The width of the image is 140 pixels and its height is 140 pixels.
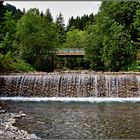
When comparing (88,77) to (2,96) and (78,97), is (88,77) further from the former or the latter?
(2,96)

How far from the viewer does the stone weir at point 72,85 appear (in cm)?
1833

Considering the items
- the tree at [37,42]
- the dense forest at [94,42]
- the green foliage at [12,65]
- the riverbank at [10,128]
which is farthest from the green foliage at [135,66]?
the riverbank at [10,128]

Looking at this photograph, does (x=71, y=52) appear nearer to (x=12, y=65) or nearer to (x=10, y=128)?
(x=12, y=65)

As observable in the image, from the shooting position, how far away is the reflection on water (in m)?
10.8

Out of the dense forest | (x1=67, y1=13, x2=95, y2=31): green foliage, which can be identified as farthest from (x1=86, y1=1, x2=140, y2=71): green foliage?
(x1=67, y1=13, x2=95, y2=31): green foliage

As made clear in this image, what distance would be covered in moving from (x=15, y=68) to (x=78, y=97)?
6.62 meters

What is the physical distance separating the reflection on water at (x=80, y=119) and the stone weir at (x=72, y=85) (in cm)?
185

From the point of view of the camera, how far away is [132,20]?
2822 centimetres

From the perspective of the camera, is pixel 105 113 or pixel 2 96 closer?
pixel 105 113

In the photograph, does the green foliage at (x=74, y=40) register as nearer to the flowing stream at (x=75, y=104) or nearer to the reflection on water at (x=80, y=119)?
the flowing stream at (x=75, y=104)

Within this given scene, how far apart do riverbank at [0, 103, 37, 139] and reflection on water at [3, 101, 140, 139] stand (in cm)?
27

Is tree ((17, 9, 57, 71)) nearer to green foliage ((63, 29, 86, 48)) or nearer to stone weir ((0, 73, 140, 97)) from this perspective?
stone weir ((0, 73, 140, 97))

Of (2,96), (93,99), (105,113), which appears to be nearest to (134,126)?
(105,113)

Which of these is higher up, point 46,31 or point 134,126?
point 46,31
